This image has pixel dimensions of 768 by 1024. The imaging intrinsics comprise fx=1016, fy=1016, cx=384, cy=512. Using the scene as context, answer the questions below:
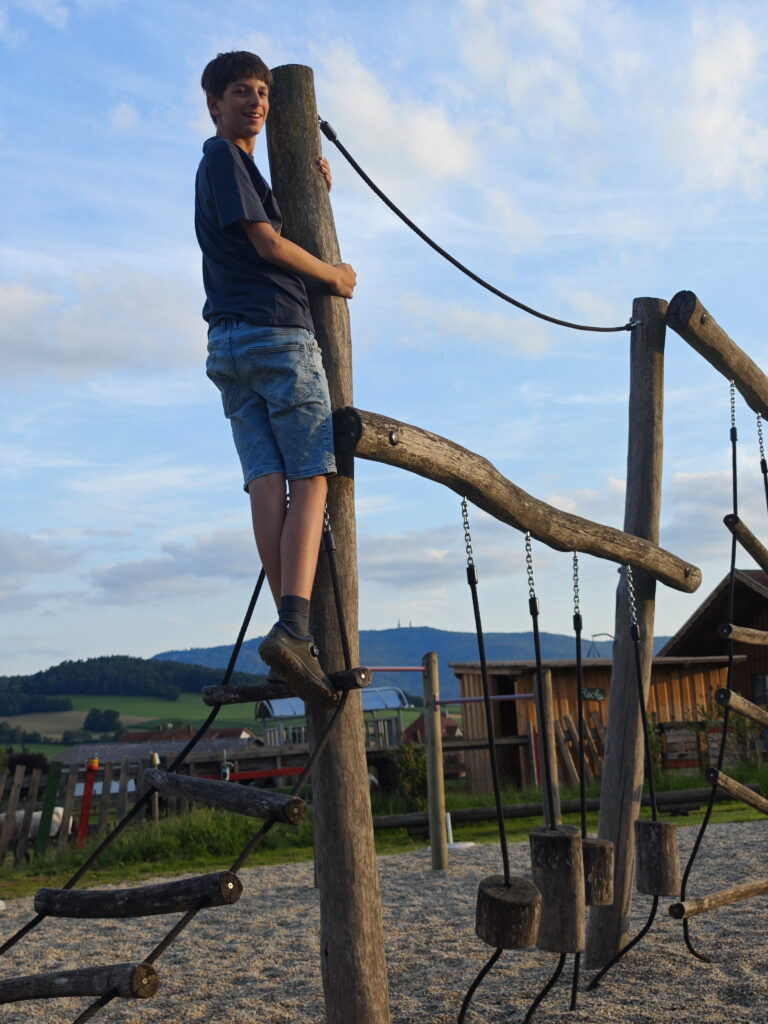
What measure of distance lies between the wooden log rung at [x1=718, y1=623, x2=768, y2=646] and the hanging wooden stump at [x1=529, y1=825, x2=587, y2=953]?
64.8 inches

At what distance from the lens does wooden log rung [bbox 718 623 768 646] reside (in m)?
5.30

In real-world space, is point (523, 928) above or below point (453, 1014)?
above

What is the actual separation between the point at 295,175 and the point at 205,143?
0.44 metres

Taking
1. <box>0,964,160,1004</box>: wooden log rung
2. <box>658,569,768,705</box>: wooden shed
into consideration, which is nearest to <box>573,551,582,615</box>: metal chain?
<box>0,964,160,1004</box>: wooden log rung

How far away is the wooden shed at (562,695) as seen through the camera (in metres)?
17.6

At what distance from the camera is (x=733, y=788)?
539 centimetres

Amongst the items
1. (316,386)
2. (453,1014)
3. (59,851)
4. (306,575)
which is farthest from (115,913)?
(59,851)

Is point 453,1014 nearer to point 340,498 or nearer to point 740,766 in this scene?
point 340,498

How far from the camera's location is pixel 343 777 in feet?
11.0

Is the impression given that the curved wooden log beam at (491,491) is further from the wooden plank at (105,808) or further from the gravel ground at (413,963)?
the wooden plank at (105,808)

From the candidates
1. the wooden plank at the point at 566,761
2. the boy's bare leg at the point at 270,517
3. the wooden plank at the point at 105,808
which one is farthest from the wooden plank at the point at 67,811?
the boy's bare leg at the point at 270,517

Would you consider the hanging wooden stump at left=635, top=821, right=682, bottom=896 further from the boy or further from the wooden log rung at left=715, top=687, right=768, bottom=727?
the boy

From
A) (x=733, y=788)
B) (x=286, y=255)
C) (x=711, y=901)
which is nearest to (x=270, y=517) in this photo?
(x=286, y=255)

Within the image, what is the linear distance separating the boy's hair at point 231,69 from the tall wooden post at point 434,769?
19.7ft
